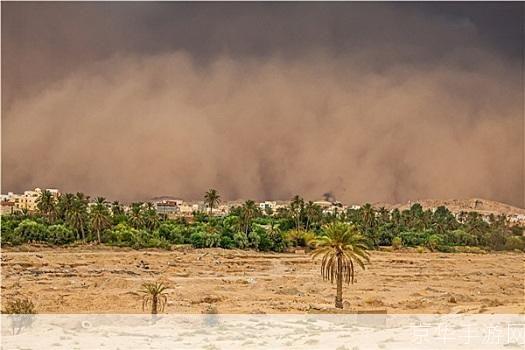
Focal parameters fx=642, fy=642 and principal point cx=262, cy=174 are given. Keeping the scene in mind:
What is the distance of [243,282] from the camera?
54750 millimetres

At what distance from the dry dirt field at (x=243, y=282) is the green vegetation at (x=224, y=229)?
5.16 meters

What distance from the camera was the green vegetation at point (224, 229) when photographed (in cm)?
8856

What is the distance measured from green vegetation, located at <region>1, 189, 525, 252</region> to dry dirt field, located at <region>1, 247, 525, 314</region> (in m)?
5.16

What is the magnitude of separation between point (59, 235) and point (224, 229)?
2503cm

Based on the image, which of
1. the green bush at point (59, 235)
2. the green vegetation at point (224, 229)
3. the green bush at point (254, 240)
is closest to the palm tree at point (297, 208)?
the green vegetation at point (224, 229)

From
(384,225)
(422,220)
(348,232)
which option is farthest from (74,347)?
(422,220)

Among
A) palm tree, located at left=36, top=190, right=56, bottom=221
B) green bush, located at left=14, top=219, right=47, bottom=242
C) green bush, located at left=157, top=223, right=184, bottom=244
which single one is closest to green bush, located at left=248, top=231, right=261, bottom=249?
green bush, located at left=157, top=223, right=184, bottom=244

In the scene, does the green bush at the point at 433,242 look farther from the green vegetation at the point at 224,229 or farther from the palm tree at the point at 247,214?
the palm tree at the point at 247,214

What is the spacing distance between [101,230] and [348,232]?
204 ft

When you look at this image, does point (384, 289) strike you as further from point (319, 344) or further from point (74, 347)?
point (74, 347)

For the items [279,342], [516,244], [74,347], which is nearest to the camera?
[74,347]

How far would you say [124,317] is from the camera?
34062 mm

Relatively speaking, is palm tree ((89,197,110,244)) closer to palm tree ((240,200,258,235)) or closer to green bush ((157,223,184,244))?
green bush ((157,223,184,244))

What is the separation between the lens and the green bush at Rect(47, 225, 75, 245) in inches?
3403
